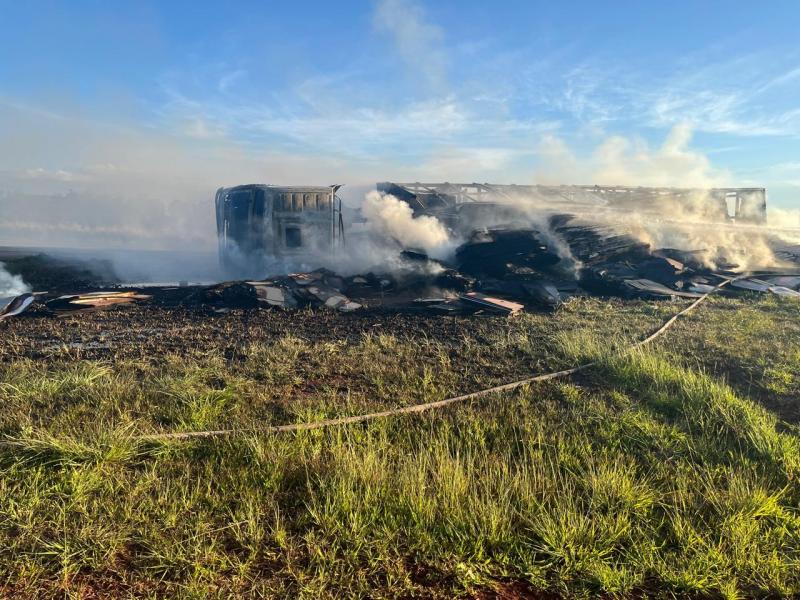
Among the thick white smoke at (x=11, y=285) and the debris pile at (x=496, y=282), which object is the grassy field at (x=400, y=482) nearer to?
the debris pile at (x=496, y=282)

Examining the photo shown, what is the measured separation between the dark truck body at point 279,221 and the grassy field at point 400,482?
11769 millimetres

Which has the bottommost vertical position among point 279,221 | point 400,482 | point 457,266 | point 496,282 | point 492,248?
point 400,482

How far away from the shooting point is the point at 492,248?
52.3 ft

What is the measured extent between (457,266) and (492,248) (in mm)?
1328

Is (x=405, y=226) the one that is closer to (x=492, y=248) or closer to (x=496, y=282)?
(x=492, y=248)

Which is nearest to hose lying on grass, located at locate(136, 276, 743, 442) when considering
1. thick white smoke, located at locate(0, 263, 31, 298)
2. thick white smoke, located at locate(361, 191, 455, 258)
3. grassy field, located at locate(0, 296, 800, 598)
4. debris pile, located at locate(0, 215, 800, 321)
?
grassy field, located at locate(0, 296, 800, 598)

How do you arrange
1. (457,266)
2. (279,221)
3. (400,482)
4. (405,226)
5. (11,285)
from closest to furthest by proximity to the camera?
(400,482), (11,285), (457,266), (405,226), (279,221)

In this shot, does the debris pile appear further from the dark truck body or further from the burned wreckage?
the dark truck body

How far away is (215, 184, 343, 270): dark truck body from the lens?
18.0 meters

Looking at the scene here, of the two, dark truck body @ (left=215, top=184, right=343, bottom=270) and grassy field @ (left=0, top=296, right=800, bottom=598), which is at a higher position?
dark truck body @ (left=215, top=184, right=343, bottom=270)

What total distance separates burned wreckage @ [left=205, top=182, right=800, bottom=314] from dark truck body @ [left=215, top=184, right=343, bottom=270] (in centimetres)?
4

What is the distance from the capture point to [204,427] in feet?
14.4

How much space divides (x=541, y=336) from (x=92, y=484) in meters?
7.02

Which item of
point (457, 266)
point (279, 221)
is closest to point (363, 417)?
point (457, 266)
